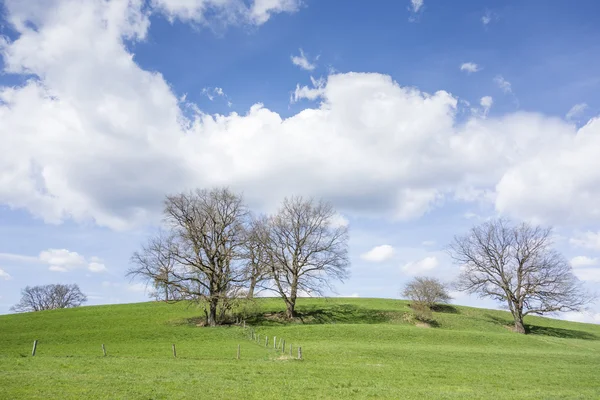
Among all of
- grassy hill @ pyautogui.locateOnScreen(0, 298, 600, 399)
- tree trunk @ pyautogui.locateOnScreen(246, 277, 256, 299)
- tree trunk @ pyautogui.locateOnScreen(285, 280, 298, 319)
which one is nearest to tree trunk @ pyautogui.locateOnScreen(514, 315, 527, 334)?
grassy hill @ pyautogui.locateOnScreen(0, 298, 600, 399)

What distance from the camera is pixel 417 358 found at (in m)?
36.2

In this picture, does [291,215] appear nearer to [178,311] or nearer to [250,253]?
[250,253]

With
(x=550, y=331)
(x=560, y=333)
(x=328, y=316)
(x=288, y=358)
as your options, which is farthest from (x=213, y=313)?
(x=560, y=333)

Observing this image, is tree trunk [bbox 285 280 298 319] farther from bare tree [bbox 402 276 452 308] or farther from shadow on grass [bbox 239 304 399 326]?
bare tree [bbox 402 276 452 308]

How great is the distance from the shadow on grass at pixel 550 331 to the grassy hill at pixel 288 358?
1.35 feet

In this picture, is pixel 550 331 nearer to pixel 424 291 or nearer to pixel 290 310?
pixel 424 291

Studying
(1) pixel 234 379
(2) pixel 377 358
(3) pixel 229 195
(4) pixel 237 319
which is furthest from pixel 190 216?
(1) pixel 234 379

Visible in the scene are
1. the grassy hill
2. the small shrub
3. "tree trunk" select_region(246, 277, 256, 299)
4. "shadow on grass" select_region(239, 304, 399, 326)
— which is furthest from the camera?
the small shrub

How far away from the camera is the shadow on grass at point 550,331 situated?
6500 cm

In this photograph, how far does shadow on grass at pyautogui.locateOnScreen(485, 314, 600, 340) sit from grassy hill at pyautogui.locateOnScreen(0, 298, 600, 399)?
1.35ft

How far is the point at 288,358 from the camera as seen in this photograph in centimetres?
3291

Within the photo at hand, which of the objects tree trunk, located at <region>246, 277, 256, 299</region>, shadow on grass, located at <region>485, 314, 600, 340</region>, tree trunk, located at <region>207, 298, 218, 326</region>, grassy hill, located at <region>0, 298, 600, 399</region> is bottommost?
grassy hill, located at <region>0, 298, 600, 399</region>

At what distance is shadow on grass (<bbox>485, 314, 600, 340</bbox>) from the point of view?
→ 65.0 m

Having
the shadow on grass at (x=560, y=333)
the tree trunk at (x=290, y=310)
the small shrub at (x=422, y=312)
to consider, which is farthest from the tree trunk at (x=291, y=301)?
the shadow on grass at (x=560, y=333)
